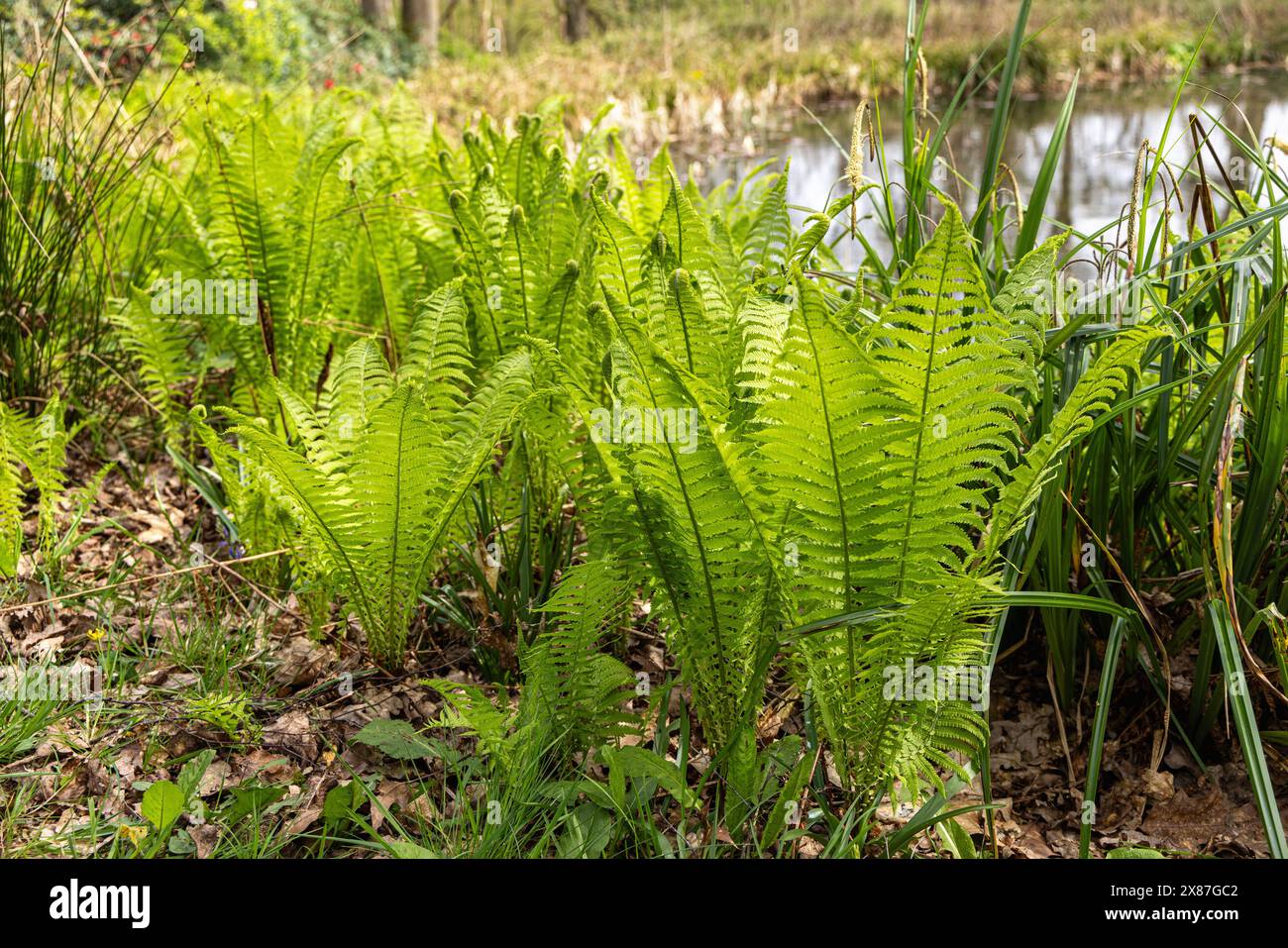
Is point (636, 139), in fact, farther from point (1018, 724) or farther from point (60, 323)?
point (1018, 724)

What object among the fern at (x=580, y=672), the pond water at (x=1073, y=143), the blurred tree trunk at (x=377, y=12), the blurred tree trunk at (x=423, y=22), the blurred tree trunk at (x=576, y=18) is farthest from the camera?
the blurred tree trunk at (x=576, y=18)

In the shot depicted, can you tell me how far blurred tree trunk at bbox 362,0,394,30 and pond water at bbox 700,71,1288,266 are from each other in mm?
5048

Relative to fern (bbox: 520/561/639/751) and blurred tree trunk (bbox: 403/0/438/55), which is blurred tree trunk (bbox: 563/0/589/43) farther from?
fern (bbox: 520/561/639/751)

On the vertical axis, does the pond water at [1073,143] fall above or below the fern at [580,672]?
above

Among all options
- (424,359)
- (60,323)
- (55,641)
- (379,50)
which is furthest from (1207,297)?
(379,50)

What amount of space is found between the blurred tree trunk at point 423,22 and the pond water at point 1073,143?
4791mm

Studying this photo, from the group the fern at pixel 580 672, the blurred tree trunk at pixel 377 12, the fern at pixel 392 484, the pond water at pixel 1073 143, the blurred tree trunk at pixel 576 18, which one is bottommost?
the fern at pixel 580 672

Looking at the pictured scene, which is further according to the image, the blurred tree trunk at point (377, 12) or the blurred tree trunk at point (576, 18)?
the blurred tree trunk at point (576, 18)

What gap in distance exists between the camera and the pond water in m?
6.41

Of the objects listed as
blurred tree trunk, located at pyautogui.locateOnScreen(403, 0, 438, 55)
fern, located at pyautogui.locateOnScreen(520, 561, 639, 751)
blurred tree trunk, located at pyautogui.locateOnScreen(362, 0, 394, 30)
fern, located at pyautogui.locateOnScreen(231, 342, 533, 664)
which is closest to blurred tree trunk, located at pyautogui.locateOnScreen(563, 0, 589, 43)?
blurred tree trunk, located at pyautogui.locateOnScreen(403, 0, 438, 55)

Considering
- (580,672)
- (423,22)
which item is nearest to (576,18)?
(423,22)

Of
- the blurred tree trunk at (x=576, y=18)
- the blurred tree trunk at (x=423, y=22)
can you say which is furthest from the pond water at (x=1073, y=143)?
the blurred tree trunk at (x=576, y=18)

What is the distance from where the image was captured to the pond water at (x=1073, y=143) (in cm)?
641

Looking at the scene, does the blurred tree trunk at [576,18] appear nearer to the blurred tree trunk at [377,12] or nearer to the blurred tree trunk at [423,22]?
the blurred tree trunk at [423,22]
